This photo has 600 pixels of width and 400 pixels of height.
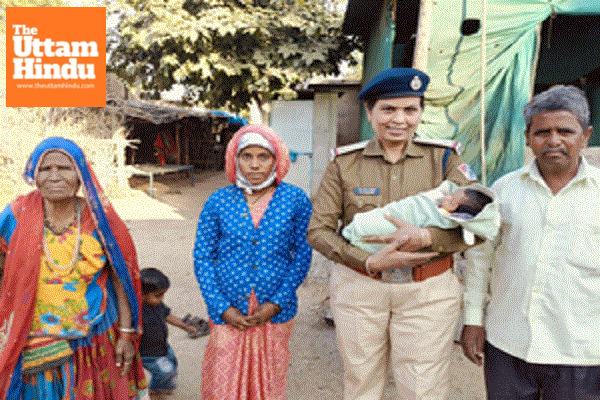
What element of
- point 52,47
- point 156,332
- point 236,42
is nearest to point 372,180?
point 156,332

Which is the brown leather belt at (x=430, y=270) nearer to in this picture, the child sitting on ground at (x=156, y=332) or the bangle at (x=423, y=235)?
the bangle at (x=423, y=235)

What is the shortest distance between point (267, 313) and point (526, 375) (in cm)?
110

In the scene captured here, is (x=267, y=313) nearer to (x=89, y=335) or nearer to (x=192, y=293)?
(x=89, y=335)

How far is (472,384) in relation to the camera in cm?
288

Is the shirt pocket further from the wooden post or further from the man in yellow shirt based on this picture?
the wooden post

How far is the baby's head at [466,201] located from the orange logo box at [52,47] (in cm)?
780

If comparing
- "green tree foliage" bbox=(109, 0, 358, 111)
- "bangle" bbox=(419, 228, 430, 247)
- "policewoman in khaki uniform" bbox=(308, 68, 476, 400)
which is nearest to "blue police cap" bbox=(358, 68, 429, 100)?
"policewoman in khaki uniform" bbox=(308, 68, 476, 400)

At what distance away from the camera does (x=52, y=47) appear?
7.06 metres

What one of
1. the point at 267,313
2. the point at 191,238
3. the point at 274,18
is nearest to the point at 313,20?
the point at 274,18

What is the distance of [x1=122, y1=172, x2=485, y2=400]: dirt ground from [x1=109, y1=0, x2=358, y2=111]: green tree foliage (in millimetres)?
3136

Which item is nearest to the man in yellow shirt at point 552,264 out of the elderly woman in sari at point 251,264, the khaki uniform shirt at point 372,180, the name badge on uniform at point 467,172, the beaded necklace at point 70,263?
the name badge on uniform at point 467,172

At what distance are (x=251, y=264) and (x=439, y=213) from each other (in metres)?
0.92

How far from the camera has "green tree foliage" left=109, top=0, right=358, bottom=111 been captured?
7543mm

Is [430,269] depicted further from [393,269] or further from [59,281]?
[59,281]
